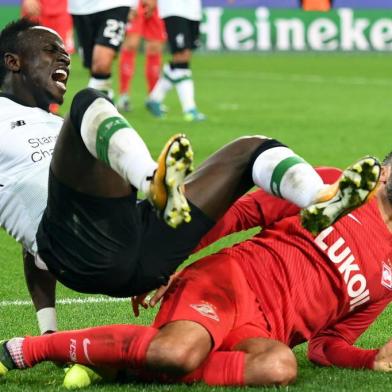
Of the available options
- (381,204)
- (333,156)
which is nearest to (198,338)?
(381,204)

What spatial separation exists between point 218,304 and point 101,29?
7432 mm

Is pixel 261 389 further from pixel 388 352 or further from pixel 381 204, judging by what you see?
pixel 381 204

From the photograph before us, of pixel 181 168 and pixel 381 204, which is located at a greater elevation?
pixel 181 168

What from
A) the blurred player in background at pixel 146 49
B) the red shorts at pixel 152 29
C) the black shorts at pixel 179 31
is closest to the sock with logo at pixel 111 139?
the black shorts at pixel 179 31

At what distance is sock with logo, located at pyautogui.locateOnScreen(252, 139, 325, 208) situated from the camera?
4.17m

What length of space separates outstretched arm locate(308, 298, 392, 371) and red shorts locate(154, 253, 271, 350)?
1.13 feet

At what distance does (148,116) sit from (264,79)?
5774 millimetres

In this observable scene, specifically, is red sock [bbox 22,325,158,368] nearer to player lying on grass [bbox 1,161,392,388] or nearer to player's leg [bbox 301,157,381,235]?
player lying on grass [bbox 1,161,392,388]

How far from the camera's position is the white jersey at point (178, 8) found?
A: 13.6 m

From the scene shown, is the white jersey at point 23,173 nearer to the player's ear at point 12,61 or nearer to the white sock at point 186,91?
the player's ear at point 12,61

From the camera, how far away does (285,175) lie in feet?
14.0

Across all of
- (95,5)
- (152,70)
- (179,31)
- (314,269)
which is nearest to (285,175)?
(314,269)

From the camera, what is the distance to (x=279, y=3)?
25672 millimetres

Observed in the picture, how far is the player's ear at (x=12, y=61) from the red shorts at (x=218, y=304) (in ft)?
4.10
